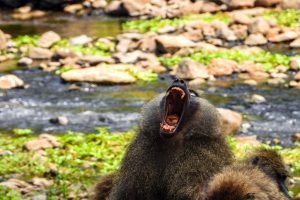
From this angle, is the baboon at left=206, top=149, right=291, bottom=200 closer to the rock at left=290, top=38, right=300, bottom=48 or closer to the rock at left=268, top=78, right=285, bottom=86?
the rock at left=268, top=78, right=285, bottom=86

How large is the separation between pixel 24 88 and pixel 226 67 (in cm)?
401

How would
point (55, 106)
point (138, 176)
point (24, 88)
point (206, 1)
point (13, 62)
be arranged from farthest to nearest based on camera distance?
point (206, 1) → point (13, 62) → point (24, 88) → point (55, 106) → point (138, 176)

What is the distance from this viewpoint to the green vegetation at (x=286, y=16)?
18859mm

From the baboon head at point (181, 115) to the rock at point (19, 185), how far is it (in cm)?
267

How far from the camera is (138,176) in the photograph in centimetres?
582

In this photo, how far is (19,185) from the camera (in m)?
8.31

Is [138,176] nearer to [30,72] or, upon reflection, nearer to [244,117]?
[244,117]

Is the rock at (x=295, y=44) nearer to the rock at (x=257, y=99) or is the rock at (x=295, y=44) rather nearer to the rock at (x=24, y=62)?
the rock at (x=257, y=99)

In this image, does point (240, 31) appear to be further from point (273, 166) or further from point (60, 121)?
point (273, 166)

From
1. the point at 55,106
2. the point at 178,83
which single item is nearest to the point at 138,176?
the point at 178,83

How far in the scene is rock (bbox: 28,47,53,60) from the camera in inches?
643

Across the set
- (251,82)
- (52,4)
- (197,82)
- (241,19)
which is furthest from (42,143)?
(52,4)

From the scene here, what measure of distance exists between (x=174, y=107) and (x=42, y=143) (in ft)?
14.4

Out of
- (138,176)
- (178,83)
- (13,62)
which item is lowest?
(13,62)
